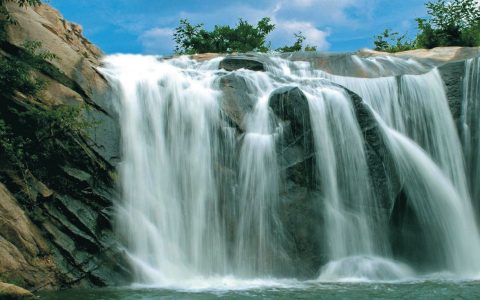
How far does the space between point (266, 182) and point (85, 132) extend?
14.6ft

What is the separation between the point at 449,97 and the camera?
55.4 ft

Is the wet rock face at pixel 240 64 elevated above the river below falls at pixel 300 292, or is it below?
above

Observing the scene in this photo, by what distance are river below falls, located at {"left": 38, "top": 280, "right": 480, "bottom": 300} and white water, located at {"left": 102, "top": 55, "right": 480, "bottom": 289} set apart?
2.45ft

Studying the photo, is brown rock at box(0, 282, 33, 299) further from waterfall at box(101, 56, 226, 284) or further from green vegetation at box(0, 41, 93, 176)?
green vegetation at box(0, 41, 93, 176)

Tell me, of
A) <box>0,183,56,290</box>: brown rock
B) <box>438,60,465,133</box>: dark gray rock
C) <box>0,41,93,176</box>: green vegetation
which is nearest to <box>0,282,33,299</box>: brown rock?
<box>0,183,56,290</box>: brown rock

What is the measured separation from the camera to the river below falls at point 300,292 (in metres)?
9.59

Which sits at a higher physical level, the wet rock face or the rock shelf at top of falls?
the wet rock face

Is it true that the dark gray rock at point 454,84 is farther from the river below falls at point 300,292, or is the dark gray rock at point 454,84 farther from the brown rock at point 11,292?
the brown rock at point 11,292

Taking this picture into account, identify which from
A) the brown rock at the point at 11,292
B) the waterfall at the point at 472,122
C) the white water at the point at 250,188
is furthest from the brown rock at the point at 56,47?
the waterfall at the point at 472,122

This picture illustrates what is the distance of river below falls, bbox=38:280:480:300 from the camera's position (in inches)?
378

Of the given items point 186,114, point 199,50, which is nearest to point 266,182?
point 186,114

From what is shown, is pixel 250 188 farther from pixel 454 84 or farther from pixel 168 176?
pixel 454 84

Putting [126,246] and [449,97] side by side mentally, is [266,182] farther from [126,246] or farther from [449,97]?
[449,97]

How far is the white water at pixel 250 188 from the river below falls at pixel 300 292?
0.75m
